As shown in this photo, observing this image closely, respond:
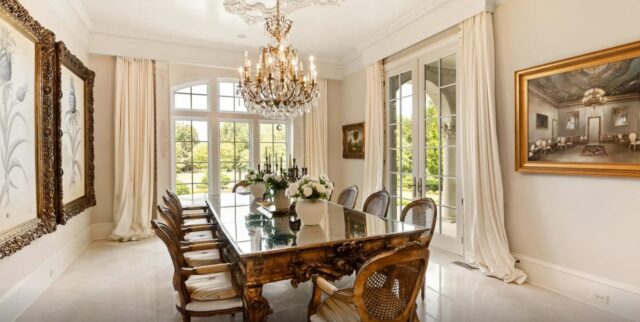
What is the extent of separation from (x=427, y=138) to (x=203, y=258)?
321 cm

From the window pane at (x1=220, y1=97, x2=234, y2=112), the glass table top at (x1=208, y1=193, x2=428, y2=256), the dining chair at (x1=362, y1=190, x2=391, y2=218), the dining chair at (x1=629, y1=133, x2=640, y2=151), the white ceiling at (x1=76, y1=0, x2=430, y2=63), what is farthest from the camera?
the window pane at (x1=220, y1=97, x2=234, y2=112)

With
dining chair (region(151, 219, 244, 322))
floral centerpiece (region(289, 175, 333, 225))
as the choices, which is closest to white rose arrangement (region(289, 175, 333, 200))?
floral centerpiece (region(289, 175, 333, 225))

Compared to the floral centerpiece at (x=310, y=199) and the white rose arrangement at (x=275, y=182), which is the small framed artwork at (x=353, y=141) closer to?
the white rose arrangement at (x=275, y=182)

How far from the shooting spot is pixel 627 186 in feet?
8.62

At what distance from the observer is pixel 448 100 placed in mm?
4301

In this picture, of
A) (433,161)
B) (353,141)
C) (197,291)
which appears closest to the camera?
(197,291)

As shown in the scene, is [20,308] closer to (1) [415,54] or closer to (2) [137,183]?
(2) [137,183]

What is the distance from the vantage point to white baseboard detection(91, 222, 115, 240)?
5102 mm

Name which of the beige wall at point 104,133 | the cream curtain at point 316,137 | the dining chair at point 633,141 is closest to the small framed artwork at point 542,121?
the dining chair at point 633,141

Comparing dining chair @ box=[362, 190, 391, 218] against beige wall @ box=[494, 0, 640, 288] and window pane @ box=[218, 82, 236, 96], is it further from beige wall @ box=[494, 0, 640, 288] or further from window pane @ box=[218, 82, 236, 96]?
window pane @ box=[218, 82, 236, 96]

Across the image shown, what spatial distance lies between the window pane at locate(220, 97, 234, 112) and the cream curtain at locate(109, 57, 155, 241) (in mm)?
1201

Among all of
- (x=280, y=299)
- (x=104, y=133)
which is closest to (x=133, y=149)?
(x=104, y=133)

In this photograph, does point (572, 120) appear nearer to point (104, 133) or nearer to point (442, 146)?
point (442, 146)

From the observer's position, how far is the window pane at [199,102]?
598cm
